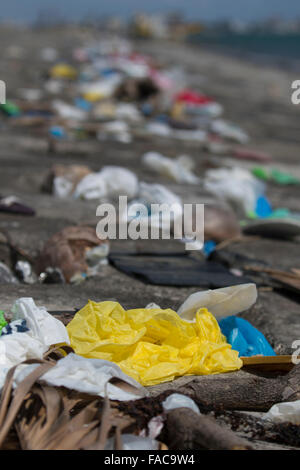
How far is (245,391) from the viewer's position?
8.07 feet

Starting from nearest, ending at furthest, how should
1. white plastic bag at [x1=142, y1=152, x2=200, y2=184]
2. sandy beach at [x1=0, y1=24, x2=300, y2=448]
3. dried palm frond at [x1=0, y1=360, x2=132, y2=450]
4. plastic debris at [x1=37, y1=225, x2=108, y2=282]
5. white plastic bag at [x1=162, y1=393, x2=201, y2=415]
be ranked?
dried palm frond at [x1=0, y1=360, x2=132, y2=450]
white plastic bag at [x1=162, y1=393, x2=201, y2=415]
sandy beach at [x1=0, y1=24, x2=300, y2=448]
plastic debris at [x1=37, y1=225, x2=108, y2=282]
white plastic bag at [x1=142, y1=152, x2=200, y2=184]

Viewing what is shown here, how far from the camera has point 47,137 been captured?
8172 mm

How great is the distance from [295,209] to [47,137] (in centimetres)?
352

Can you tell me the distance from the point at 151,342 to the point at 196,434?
2.77ft

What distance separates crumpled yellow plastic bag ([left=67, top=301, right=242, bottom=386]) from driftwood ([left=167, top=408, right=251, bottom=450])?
487mm

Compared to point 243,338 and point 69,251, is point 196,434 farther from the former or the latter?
point 69,251

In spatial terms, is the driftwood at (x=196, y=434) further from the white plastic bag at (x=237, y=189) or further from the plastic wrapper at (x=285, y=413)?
the white plastic bag at (x=237, y=189)

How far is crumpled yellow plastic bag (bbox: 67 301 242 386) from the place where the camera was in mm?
2510

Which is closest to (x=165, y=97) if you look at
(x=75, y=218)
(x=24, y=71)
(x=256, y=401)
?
(x=24, y=71)

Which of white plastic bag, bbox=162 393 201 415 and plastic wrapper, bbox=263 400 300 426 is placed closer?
white plastic bag, bbox=162 393 201 415

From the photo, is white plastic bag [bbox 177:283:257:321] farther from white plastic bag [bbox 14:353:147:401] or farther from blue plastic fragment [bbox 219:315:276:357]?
white plastic bag [bbox 14:353:147:401]

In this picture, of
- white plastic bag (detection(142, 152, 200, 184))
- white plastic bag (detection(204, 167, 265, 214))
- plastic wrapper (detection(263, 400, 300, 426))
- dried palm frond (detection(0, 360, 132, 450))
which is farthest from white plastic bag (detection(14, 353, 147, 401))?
white plastic bag (detection(142, 152, 200, 184))

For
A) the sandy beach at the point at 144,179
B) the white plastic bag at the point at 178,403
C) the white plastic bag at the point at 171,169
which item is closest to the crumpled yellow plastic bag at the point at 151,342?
the sandy beach at the point at 144,179
